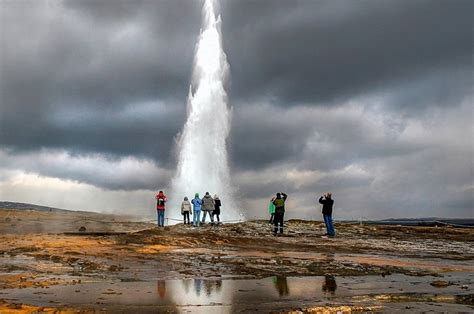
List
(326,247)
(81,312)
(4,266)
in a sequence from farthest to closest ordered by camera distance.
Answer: (326,247) < (4,266) < (81,312)

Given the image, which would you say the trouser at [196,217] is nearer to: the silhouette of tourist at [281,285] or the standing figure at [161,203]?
the standing figure at [161,203]

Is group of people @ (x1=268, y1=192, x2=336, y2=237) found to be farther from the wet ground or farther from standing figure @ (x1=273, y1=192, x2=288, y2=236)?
the wet ground

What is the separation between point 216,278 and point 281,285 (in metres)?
1.81

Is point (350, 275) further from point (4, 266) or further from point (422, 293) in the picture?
point (4, 266)

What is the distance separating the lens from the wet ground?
8.51m

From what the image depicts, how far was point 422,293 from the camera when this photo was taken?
10.1m

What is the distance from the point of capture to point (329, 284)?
437 inches

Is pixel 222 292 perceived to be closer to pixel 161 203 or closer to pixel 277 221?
pixel 277 221

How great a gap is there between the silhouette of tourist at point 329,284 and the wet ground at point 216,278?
0.02m

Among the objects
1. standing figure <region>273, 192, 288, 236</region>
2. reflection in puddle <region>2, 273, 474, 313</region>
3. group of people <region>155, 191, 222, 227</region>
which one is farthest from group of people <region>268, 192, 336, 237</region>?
reflection in puddle <region>2, 273, 474, 313</region>

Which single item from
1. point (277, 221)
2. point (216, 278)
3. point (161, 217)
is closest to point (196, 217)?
point (161, 217)

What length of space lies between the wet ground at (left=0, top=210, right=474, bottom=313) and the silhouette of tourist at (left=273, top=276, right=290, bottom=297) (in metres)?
0.02

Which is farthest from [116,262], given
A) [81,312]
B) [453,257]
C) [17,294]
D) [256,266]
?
[453,257]

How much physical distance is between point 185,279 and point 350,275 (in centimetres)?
447
